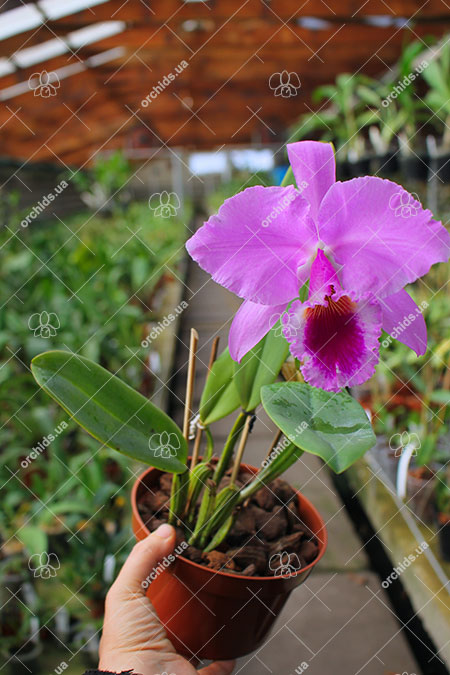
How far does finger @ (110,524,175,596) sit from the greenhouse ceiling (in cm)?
173

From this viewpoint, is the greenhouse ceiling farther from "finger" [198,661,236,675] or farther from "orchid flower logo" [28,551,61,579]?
"finger" [198,661,236,675]

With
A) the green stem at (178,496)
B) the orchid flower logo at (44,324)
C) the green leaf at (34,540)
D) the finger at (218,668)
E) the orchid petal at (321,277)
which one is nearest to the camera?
the orchid petal at (321,277)

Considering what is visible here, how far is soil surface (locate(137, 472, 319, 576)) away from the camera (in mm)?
555

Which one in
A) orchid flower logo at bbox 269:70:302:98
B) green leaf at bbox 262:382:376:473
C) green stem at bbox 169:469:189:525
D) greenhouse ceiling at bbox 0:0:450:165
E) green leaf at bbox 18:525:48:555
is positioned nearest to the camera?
green leaf at bbox 262:382:376:473

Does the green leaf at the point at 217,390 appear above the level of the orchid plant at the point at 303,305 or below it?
below

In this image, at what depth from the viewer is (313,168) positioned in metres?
0.45

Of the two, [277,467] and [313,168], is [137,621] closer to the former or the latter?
[277,467]

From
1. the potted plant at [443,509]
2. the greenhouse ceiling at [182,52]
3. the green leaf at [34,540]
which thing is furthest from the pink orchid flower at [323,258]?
the greenhouse ceiling at [182,52]

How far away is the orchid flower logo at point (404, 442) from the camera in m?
1.33

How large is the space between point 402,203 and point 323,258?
77 mm

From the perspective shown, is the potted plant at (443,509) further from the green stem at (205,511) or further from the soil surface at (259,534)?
the green stem at (205,511)

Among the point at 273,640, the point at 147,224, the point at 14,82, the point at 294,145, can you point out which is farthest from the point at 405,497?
the point at 14,82

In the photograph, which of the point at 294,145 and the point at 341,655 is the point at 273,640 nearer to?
the point at 341,655

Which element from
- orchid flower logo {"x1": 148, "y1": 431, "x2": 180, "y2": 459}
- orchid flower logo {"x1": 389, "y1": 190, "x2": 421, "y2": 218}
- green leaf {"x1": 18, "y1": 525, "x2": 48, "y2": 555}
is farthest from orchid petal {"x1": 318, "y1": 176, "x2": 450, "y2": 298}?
green leaf {"x1": 18, "y1": 525, "x2": 48, "y2": 555}
